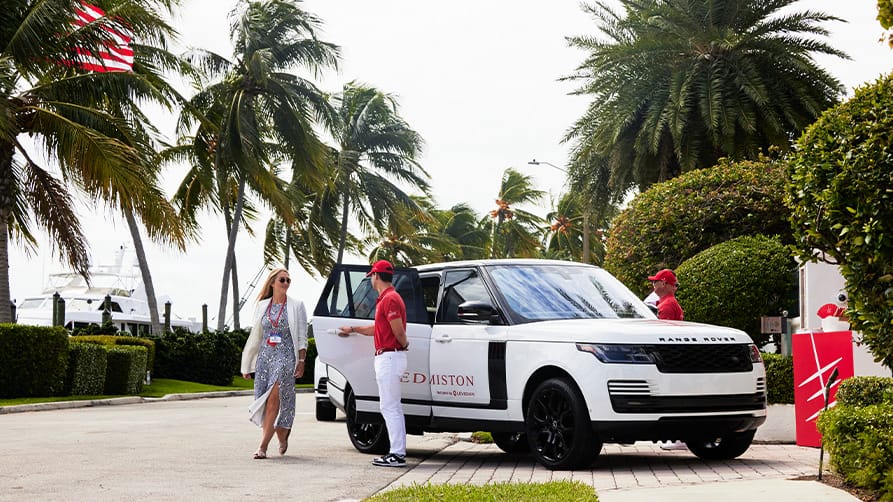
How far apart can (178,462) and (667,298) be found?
555cm

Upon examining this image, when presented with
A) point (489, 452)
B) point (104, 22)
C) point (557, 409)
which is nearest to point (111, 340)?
point (104, 22)

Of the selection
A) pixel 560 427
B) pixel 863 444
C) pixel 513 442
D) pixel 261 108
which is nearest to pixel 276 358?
pixel 513 442

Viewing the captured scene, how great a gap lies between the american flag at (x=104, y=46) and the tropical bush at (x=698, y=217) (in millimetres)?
13261

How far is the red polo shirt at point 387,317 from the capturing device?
11.4m

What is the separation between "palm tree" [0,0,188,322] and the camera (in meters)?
24.4

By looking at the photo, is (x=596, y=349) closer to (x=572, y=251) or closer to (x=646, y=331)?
(x=646, y=331)

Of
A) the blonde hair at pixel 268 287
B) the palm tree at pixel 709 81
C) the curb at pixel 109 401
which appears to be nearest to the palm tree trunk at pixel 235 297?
the curb at pixel 109 401

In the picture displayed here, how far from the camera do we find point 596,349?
34.5 feet

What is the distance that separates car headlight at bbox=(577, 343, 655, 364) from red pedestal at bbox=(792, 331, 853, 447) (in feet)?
9.42

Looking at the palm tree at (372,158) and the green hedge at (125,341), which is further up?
the palm tree at (372,158)

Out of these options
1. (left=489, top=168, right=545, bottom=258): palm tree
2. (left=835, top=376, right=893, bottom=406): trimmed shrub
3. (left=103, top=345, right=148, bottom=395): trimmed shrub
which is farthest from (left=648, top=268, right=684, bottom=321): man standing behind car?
(left=489, top=168, right=545, bottom=258): palm tree

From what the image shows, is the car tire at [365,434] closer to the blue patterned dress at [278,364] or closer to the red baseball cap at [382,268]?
the blue patterned dress at [278,364]

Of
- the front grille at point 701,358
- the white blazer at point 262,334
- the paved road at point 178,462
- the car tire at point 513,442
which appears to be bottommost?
the paved road at point 178,462

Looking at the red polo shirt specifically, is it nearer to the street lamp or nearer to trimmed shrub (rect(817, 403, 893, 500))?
trimmed shrub (rect(817, 403, 893, 500))
